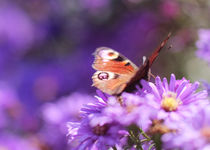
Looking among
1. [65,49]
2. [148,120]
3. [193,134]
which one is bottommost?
[193,134]

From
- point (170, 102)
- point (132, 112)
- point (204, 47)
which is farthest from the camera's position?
point (204, 47)

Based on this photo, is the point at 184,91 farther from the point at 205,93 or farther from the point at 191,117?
the point at 191,117

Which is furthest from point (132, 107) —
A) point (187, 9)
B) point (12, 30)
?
point (12, 30)

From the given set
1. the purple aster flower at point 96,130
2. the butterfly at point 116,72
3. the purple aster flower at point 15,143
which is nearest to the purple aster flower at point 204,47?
the butterfly at point 116,72

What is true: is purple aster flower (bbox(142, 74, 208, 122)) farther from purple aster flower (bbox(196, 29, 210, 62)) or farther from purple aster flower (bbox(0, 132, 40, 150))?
purple aster flower (bbox(0, 132, 40, 150))

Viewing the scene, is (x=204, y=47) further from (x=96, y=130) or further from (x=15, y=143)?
(x=15, y=143)

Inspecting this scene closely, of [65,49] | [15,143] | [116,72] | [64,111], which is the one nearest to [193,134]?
[116,72]

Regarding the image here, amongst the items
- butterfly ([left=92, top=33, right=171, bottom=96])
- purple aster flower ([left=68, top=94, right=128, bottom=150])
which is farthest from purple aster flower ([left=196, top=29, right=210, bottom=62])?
purple aster flower ([left=68, top=94, right=128, bottom=150])

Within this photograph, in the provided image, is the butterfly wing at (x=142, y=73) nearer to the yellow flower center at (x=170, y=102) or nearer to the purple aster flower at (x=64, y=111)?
the yellow flower center at (x=170, y=102)

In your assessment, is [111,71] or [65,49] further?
[65,49]
